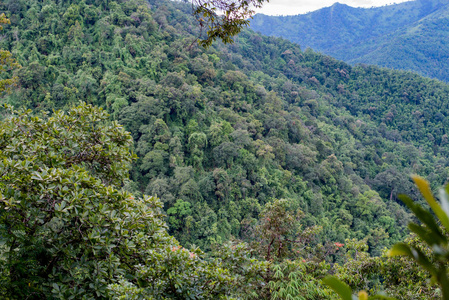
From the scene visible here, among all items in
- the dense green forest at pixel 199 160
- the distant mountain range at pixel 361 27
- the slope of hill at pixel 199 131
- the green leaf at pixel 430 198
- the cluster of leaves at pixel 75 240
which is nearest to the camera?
the green leaf at pixel 430 198

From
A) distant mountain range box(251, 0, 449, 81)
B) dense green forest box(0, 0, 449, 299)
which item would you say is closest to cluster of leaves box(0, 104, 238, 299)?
dense green forest box(0, 0, 449, 299)

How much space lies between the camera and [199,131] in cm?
1941

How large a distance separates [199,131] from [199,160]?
97.1 inches

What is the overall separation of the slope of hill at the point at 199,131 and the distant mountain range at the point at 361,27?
66.5 m

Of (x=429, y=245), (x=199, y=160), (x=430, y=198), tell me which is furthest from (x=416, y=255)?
(x=199, y=160)

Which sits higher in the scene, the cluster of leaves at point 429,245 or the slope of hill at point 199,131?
the cluster of leaves at point 429,245

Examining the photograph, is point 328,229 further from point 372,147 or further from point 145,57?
point 145,57

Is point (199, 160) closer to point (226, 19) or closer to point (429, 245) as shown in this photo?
point (226, 19)

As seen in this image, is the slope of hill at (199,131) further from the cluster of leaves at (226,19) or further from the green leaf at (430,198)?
the green leaf at (430,198)

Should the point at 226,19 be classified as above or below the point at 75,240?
above

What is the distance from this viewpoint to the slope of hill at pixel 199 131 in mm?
16719

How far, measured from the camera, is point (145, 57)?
72.8 ft

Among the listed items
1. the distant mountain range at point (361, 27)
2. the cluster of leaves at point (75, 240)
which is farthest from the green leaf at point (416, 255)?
the distant mountain range at point (361, 27)

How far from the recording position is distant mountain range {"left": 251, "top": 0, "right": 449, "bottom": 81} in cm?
8106
